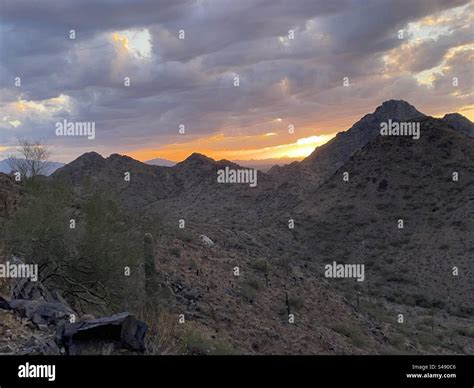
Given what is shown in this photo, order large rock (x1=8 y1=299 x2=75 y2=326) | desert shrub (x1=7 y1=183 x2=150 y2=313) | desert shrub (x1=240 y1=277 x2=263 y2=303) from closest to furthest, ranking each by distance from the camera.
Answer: large rock (x1=8 y1=299 x2=75 y2=326)
desert shrub (x1=7 y1=183 x2=150 y2=313)
desert shrub (x1=240 y1=277 x2=263 y2=303)

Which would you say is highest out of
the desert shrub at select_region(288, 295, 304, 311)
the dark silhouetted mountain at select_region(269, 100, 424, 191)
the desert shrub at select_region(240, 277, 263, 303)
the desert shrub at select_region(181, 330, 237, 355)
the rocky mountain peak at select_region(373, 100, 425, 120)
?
the rocky mountain peak at select_region(373, 100, 425, 120)

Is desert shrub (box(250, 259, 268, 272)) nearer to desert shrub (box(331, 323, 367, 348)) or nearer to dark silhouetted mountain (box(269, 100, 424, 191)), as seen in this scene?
desert shrub (box(331, 323, 367, 348))

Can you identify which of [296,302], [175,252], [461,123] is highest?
[461,123]

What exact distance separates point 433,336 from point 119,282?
16.1 m

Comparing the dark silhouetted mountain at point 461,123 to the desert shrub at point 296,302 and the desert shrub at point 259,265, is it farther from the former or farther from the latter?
the desert shrub at point 296,302

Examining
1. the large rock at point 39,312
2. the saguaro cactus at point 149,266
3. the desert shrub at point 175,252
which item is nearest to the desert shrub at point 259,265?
the desert shrub at point 175,252

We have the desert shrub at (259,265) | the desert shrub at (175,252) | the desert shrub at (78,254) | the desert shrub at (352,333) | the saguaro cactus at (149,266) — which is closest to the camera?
the desert shrub at (78,254)

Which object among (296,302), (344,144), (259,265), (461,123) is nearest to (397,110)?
(461,123)

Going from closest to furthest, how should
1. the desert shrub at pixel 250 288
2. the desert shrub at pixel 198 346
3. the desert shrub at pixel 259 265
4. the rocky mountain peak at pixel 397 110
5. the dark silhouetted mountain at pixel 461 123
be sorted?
the desert shrub at pixel 198 346 < the desert shrub at pixel 250 288 < the desert shrub at pixel 259 265 < the dark silhouetted mountain at pixel 461 123 < the rocky mountain peak at pixel 397 110

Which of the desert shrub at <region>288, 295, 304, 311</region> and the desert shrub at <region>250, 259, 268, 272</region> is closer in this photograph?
the desert shrub at <region>288, 295, 304, 311</region>

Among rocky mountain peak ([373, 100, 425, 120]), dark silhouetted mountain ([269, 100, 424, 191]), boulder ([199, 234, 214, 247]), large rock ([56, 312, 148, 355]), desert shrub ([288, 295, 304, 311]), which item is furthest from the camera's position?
rocky mountain peak ([373, 100, 425, 120])

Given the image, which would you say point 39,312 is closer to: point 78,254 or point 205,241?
point 78,254

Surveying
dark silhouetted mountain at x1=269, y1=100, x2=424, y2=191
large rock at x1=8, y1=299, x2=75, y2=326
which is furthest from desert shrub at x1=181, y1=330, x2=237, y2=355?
dark silhouetted mountain at x1=269, y1=100, x2=424, y2=191

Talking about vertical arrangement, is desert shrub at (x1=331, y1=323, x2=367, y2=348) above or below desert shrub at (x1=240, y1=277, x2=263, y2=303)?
below
